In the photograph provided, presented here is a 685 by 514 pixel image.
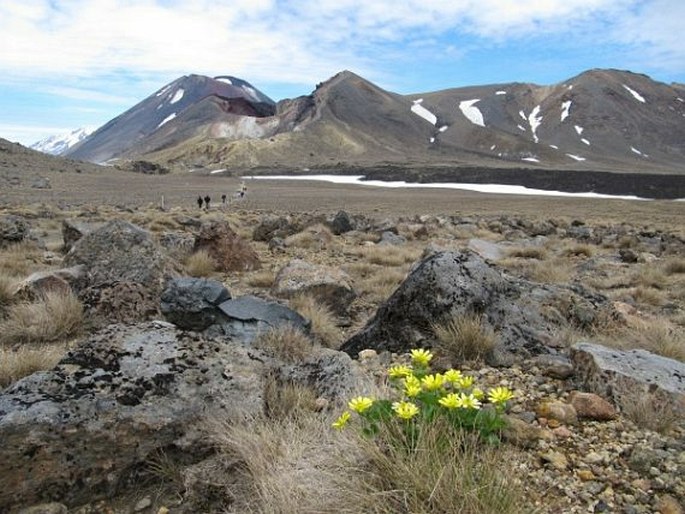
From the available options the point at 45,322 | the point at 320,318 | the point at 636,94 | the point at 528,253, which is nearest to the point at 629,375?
the point at 320,318

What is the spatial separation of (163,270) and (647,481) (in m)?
5.40

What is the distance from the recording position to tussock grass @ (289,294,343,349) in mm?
5594

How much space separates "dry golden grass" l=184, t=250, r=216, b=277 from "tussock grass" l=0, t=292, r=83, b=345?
10.7 ft

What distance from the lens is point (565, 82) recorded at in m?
193

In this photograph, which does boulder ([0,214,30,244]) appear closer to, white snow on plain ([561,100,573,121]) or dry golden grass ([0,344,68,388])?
dry golden grass ([0,344,68,388])

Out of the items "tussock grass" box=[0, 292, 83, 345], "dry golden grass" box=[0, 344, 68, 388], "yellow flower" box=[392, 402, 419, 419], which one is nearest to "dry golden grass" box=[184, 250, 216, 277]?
"tussock grass" box=[0, 292, 83, 345]

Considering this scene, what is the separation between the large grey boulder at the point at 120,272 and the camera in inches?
216

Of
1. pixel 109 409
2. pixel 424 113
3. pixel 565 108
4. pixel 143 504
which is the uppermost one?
pixel 565 108

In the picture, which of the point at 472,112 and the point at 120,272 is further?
the point at 472,112

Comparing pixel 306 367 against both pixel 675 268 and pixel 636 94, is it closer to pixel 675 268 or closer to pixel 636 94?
→ pixel 675 268

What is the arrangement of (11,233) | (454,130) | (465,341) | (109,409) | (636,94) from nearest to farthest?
(109,409) < (465,341) < (11,233) < (454,130) < (636,94)

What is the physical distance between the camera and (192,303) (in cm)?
518

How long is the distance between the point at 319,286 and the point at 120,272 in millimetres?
2407

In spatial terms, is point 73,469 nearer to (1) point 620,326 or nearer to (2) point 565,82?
(1) point 620,326
